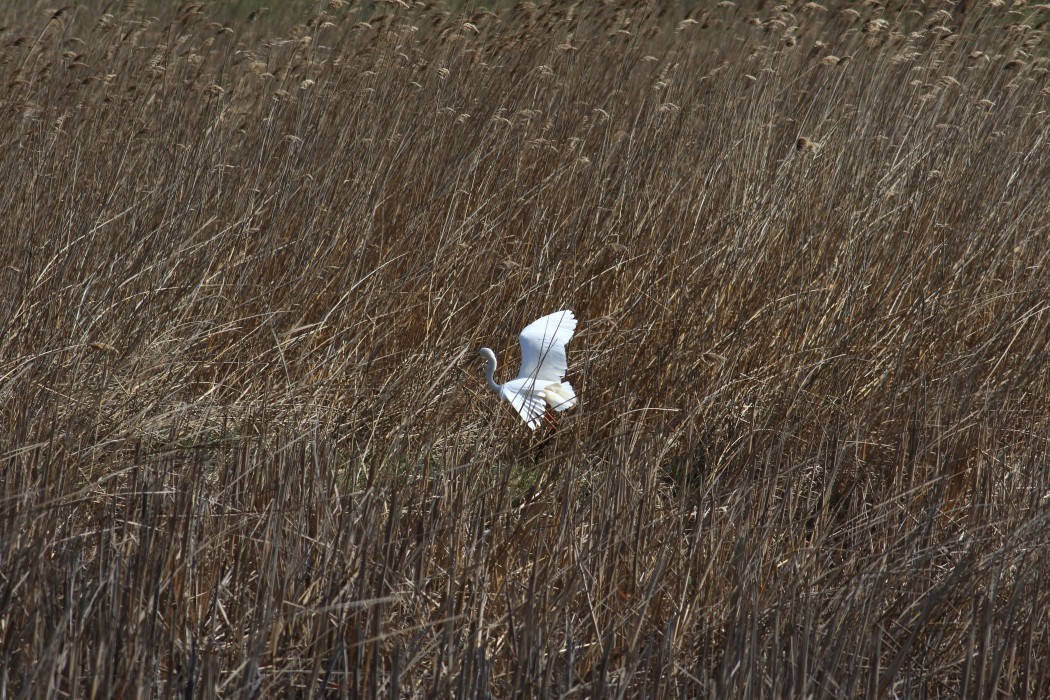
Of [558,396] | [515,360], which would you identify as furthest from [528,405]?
[515,360]

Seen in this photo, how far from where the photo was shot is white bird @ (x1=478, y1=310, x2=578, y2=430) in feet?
8.37

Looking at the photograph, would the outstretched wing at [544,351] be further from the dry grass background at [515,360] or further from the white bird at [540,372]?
the dry grass background at [515,360]

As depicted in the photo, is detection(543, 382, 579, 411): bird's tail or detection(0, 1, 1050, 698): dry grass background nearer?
detection(0, 1, 1050, 698): dry grass background

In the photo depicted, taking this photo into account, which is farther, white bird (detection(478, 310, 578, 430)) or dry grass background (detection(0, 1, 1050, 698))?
white bird (detection(478, 310, 578, 430))

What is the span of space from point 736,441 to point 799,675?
117 cm

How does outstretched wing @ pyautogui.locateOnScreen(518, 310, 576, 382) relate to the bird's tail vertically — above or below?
above

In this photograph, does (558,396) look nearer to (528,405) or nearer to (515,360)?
(528,405)

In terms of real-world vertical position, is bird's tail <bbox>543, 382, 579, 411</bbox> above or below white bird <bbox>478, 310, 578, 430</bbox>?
below

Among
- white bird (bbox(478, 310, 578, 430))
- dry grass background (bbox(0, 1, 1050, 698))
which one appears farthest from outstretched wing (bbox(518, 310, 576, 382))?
dry grass background (bbox(0, 1, 1050, 698))

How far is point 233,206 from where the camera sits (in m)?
3.57

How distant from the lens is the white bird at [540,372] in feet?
8.37

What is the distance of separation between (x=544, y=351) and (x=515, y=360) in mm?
721

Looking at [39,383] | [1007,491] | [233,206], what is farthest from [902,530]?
[233,206]

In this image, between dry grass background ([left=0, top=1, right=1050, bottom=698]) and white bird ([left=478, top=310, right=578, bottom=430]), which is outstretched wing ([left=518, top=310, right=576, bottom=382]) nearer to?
white bird ([left=478, top=310, right=578, bottom=430])
